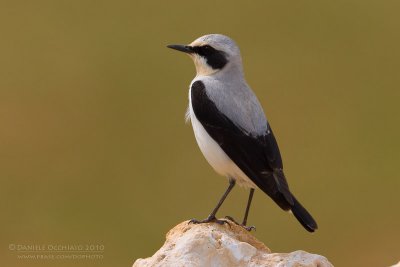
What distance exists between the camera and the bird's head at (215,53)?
756cm

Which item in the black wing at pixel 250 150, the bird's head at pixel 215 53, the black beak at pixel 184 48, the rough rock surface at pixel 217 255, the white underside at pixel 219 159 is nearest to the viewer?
the rough rock surface at pixel 217 255

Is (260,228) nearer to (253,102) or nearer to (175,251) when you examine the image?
(253,102)

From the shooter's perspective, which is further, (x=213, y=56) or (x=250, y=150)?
(x=213, y=56)

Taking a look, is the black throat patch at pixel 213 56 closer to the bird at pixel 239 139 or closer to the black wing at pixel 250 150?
the bird at pixel 239 139

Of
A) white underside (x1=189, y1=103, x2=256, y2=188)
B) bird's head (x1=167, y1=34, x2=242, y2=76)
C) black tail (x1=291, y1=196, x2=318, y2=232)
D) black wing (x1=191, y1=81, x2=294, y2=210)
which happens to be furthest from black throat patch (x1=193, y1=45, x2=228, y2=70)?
black tail (x1=291, y1=196, x2=318, y2=232)

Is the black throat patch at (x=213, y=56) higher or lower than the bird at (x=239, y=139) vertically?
higher

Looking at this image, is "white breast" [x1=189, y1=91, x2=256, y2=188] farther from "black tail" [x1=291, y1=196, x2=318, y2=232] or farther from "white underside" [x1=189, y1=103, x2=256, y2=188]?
"black tail" [x1=291, y1=196, x2=318, y2=232]

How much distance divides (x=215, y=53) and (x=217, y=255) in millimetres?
2136

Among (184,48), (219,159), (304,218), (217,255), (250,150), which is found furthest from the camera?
(184,48)

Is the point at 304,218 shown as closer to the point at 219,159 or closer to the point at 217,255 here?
the point at 219,159

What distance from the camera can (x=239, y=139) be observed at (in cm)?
712

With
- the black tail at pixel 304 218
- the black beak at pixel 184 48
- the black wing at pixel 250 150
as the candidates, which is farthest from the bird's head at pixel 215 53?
the black tail at pixel 304 218

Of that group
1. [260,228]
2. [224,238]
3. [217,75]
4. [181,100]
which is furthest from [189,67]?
[224,238]

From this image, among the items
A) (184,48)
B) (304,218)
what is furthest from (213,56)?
(304,218)
